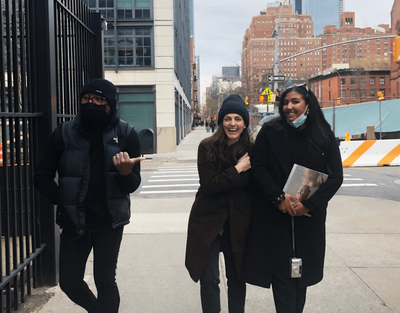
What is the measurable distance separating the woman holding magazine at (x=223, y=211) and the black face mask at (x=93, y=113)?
804 mm

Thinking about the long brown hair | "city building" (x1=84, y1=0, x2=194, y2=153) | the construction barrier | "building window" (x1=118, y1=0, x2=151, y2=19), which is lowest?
the construction barrier

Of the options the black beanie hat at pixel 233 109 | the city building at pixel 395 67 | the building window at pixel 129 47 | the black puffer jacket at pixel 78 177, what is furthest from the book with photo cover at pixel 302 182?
the city building at pixel 395 67

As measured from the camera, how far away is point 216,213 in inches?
124

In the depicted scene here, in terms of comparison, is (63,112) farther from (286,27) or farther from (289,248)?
(286,27)

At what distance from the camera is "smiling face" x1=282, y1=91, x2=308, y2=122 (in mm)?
3029

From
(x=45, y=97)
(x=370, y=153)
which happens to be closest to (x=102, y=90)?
(x=45, y=97)

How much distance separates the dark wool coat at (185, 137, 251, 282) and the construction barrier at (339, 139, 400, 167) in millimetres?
13222

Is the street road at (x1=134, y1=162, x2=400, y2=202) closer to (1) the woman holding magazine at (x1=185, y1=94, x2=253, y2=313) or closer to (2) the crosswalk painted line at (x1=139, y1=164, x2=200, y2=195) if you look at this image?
(2) the crosswalk painted line at (x1=139, y1=164, x2=200, y2=195)

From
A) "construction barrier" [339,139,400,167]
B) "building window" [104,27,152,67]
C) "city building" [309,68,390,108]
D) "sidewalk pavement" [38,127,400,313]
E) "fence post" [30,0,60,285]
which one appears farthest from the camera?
"city building" [309,68,390,108]

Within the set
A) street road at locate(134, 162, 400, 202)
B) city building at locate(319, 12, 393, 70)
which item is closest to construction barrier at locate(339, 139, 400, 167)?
street road at locate(134, 162, 400, 202)

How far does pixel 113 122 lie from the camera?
9.77 feet

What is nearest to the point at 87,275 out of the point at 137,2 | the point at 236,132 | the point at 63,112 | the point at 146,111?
the point at 63,112

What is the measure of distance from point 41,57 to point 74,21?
3.30ft

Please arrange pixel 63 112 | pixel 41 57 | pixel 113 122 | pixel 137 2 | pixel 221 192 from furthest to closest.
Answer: pixel 137 2, pixel 63 112, pixel 41 57, pixel 221 192, pixel 113 122
